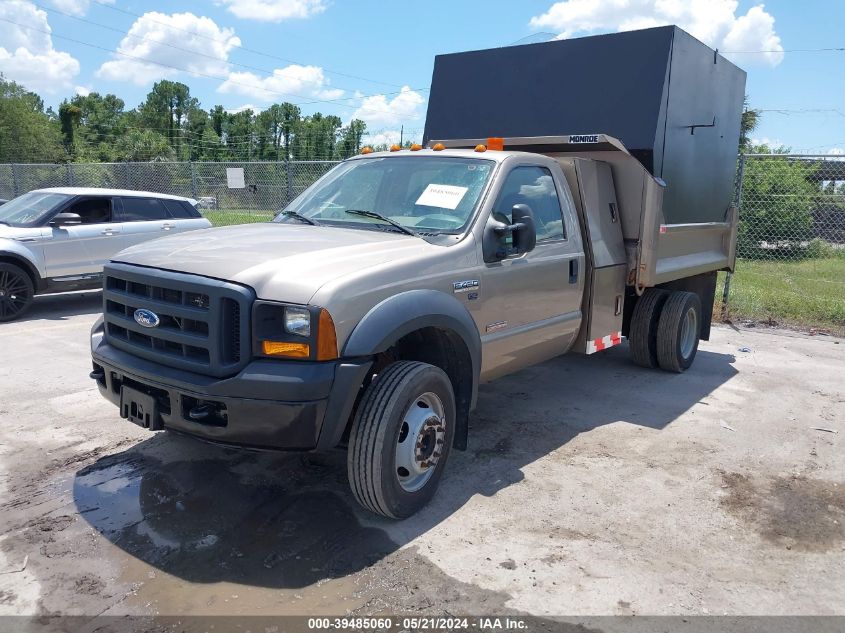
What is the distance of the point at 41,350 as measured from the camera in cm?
734

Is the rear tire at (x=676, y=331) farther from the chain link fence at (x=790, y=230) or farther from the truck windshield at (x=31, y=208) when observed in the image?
the truck windshield at (x=31, y=208)

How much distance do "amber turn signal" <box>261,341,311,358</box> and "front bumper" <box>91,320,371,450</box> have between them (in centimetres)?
4

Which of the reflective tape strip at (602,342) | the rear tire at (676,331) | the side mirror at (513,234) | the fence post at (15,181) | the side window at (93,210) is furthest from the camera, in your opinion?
the fence post at (15,181)

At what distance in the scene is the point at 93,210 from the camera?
970cm

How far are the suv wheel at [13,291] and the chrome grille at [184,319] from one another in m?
5.95

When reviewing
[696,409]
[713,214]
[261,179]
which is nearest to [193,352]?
[696,409]

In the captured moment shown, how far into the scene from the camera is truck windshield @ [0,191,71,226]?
30.2 feet

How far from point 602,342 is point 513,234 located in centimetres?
185

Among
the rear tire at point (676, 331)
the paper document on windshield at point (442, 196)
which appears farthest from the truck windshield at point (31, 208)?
the rear tire at point (676, 331)

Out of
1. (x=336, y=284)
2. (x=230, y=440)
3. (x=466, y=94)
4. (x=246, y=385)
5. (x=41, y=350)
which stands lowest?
(x=41, y=350)

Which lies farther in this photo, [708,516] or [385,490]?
[708,516]

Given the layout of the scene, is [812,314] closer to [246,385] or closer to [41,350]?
[246,385]

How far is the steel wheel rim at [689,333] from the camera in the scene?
7043 mm

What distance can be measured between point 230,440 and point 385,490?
2.76 ft
